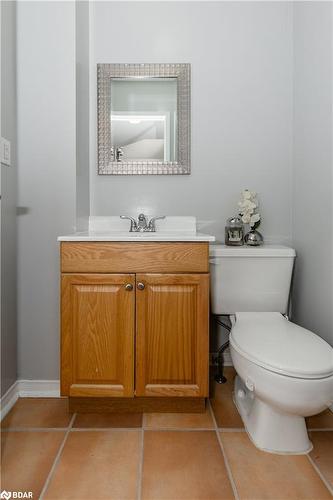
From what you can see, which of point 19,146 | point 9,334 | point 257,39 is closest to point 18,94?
point 19,146

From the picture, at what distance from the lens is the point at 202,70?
198cm

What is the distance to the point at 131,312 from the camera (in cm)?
147

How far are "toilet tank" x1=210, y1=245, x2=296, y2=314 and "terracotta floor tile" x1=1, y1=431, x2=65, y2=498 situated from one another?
3.11 ft

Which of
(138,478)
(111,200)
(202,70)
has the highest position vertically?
(202,70)

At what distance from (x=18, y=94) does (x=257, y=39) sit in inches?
52.7

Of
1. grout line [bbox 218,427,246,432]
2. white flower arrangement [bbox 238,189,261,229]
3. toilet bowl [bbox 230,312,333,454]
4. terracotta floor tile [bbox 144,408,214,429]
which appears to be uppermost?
white flower arrangement [bbox 238,189,261,229]

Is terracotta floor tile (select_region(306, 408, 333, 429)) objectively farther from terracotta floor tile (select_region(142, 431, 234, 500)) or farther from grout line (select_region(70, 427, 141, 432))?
grout line (select_region(70, 427, 141, 432))

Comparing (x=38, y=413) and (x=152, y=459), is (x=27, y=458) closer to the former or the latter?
(x=38, y=413)

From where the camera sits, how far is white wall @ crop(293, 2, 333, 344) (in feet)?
5.25

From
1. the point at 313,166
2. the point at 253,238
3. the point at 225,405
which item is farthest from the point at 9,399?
the point at 313,166

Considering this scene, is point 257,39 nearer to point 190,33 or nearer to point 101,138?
point 190,33

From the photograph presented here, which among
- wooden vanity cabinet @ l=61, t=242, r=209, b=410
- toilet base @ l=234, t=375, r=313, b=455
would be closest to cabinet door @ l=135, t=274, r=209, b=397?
wooden vanity cabinet @ l=61, t=242, r=209, b=410

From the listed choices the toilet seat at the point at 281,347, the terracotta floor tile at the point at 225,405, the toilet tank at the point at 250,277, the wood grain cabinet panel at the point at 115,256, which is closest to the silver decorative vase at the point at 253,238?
the toilet tank at the point at 250,277

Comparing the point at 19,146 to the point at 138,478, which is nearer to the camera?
the point at 138,478
